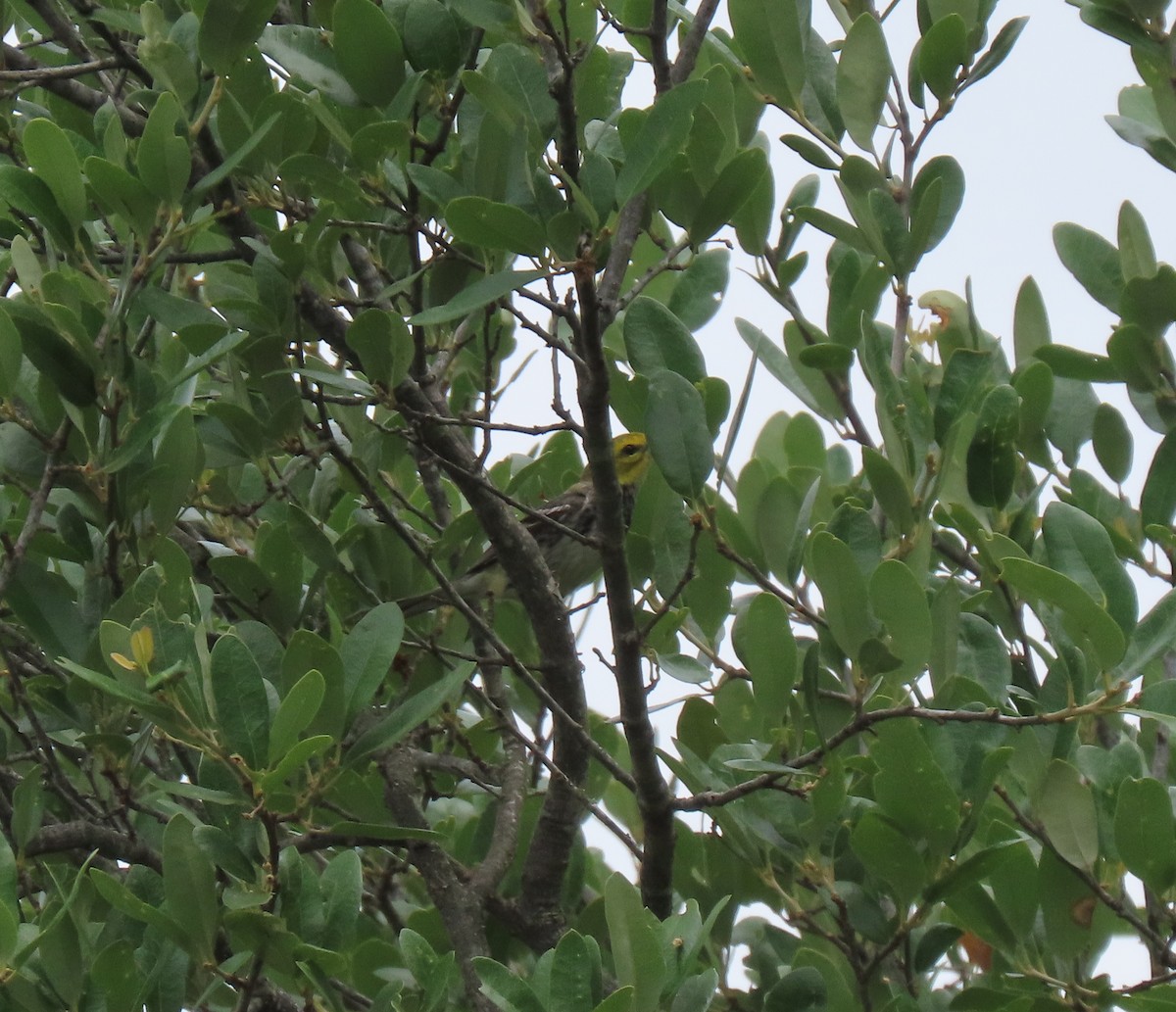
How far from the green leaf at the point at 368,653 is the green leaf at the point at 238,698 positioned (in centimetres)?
22

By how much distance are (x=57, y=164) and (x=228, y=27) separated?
1.16ft

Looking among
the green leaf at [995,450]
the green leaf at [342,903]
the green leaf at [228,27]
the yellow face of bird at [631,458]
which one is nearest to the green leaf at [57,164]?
the green leaf at [228,27]

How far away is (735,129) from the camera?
8.89 ft

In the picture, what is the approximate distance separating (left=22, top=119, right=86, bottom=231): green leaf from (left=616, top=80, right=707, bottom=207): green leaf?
932 millimetres

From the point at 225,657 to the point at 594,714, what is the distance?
6.35 feet

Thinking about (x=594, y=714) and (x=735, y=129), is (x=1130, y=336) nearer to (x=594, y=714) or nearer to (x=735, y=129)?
(x=735, y=129)

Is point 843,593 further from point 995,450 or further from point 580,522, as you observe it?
point 580,522

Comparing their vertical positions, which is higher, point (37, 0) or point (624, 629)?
point (37, 0)

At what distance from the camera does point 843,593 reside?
1944mm

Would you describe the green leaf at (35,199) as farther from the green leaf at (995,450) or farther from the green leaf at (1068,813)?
the green leaf at (1068,813)

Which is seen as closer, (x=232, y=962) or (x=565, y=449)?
(x=232, y=962)

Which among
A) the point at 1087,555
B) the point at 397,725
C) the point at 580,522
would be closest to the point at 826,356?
the point at 1087,555

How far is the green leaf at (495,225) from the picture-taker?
1.92 meters

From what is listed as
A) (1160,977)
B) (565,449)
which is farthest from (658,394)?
(565,449)
